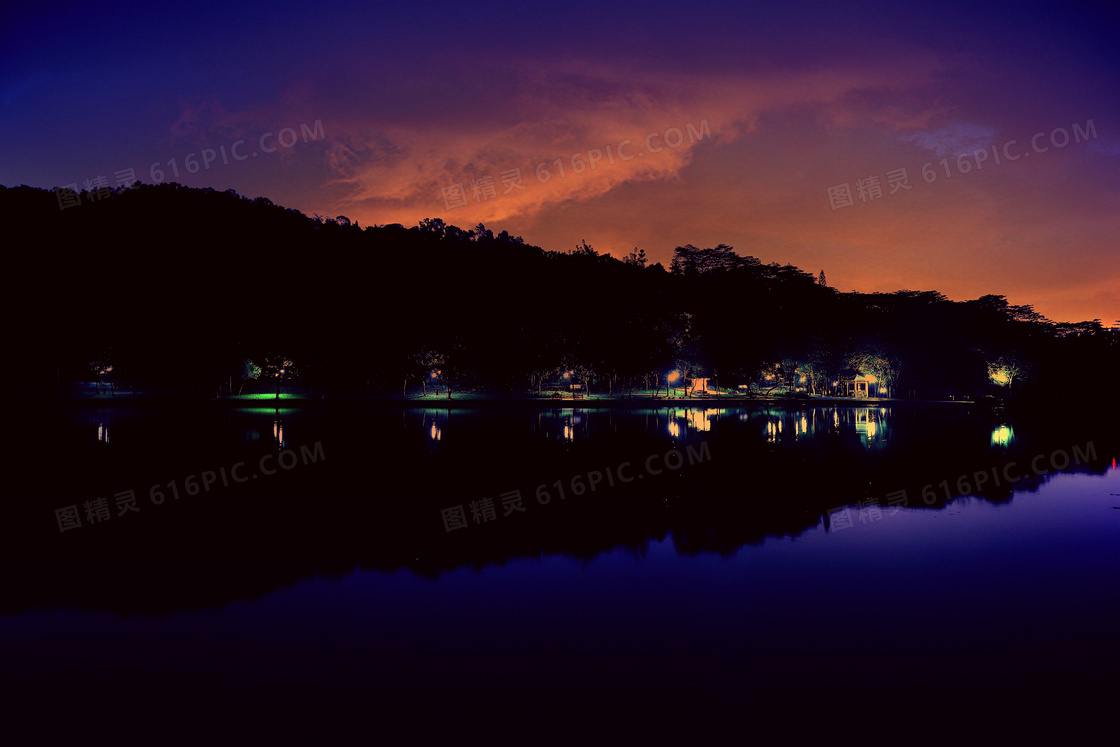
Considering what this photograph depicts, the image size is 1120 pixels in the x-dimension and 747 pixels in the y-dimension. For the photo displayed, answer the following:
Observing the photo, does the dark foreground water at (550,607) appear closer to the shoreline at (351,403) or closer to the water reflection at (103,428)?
the water reflection at (103,428)

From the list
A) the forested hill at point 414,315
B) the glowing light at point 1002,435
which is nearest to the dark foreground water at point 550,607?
the glowing light at point 1002,435

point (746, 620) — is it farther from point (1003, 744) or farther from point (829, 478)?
point (829, 478)

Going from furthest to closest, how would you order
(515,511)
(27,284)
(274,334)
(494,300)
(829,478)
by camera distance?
(494,300) < (274,334) < (27,284) < (829,478) < (515,511)

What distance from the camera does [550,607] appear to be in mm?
6500

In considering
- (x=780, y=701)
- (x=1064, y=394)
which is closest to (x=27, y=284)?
(x=780, y=701)

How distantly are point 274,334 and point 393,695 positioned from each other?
62.0 metres

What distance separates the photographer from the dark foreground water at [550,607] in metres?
4.58

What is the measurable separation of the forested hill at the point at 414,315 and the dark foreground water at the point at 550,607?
49653 mm

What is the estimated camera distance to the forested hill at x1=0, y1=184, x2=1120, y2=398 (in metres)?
57.7

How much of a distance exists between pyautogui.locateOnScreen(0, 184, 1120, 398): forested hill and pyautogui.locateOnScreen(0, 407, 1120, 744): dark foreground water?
4965 cm

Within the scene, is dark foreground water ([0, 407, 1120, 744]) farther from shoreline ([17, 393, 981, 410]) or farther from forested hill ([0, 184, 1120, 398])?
forested hill ([0, 184, 1120, 398])

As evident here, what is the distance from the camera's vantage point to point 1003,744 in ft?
13.9

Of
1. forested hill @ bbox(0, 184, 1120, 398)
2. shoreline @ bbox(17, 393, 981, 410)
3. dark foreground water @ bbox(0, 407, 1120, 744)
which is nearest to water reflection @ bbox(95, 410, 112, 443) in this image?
dark foreground water @ bbox(0, 407, 1120, 744)

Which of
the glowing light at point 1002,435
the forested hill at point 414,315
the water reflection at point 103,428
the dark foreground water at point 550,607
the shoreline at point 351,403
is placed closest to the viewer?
the dark foreground water at point 550,607
